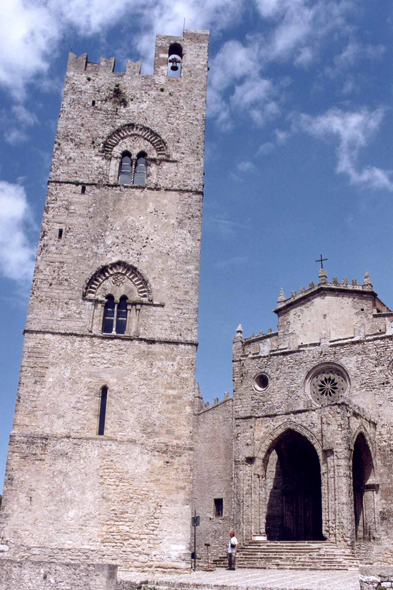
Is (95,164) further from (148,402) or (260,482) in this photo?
(260,482)

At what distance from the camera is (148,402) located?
14.8m

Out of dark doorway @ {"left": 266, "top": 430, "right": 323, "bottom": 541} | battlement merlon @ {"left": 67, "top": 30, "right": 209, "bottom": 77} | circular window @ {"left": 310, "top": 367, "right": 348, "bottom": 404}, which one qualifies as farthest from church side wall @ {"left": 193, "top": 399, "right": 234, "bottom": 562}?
battlement merlon @ {"left": 67, "top": 30, "right": 209, "bottom": 77}

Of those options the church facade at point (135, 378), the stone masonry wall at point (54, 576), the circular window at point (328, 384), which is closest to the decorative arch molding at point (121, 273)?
the church facade at point (135, 378)

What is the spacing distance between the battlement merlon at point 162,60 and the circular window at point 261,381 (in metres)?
13.3

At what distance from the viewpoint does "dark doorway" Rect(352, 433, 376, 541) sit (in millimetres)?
22109

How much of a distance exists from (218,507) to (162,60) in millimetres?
18781

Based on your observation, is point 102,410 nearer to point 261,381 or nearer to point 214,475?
point 261,381

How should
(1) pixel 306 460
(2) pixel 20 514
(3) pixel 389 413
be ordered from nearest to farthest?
(2) pixel 20 514 < (3) pixel 389 413 < (1) pixel 306 460

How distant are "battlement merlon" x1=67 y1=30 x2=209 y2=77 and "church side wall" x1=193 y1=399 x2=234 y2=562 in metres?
16.0

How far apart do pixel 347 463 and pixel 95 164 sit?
12955mm

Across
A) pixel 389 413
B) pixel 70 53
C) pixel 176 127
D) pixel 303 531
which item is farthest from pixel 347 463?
pixel 70 53

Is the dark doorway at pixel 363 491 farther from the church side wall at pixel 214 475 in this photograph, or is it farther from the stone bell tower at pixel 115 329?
the stone bell tower at pixel 115 329

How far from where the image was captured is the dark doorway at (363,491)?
22109mm

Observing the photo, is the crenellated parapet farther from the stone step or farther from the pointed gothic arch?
the stone step
